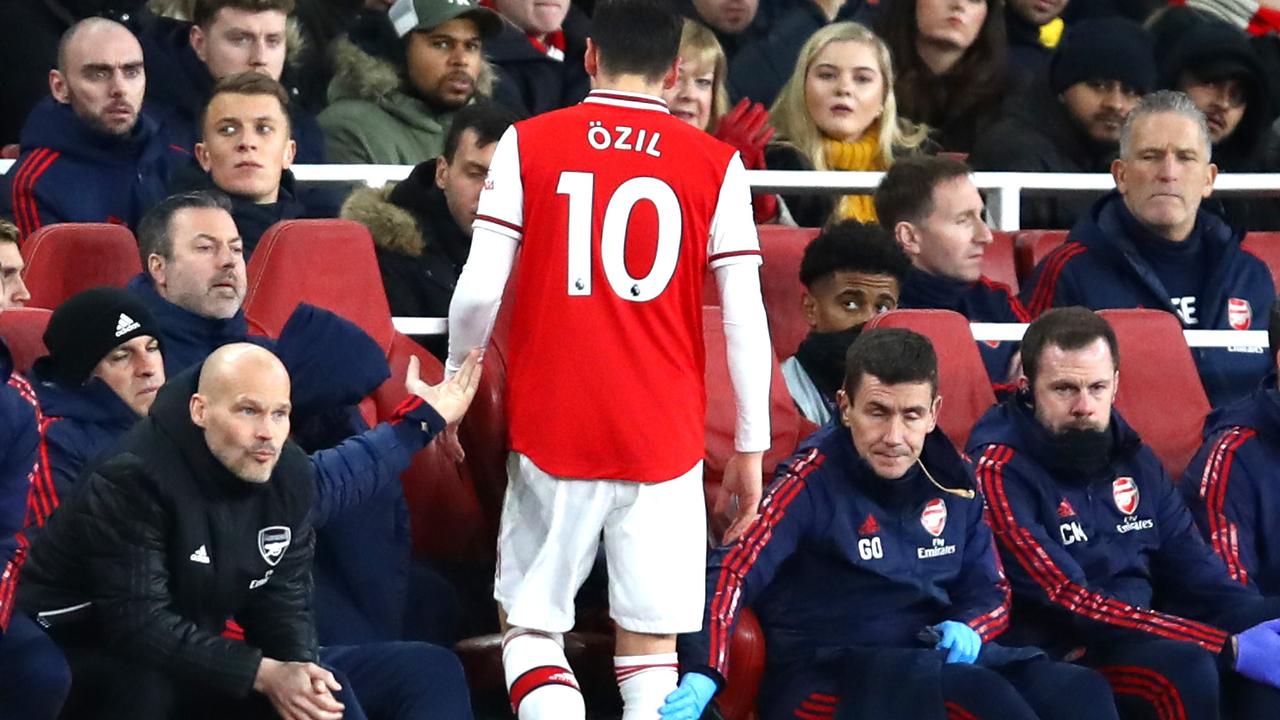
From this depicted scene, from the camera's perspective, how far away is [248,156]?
6.07 meters

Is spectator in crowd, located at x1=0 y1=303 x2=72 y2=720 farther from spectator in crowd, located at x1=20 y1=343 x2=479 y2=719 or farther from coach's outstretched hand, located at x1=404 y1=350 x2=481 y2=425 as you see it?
coach's outstretched hand, located at x1=404 y1=350 x2=481 y2=425

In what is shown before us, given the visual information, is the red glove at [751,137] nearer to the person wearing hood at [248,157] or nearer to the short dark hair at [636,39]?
the person wearing hood at [248,157]

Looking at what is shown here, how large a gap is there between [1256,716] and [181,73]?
12.0 feet

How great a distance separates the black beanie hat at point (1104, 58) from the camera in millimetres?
7422

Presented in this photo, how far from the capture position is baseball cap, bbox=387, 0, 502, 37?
272 inches

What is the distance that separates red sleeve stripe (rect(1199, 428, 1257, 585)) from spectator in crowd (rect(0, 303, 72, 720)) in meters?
2.86

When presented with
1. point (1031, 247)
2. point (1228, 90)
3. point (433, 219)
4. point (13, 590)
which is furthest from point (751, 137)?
point (13, 590)

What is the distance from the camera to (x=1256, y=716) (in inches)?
215

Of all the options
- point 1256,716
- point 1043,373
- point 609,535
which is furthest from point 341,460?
point 1256,716

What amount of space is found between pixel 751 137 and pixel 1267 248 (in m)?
1.61

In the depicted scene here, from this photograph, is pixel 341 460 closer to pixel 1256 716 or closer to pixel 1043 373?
pixel 1043 373

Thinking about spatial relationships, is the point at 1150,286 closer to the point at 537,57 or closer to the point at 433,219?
the point at 433,219

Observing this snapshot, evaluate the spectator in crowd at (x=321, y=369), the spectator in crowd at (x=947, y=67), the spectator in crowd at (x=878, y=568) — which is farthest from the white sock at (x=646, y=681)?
the spectator in crowd at (x=947, y=67)

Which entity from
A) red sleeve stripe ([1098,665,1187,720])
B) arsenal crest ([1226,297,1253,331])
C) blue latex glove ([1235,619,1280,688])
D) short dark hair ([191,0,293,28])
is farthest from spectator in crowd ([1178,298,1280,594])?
short dark hair ([191,0,293,28])
